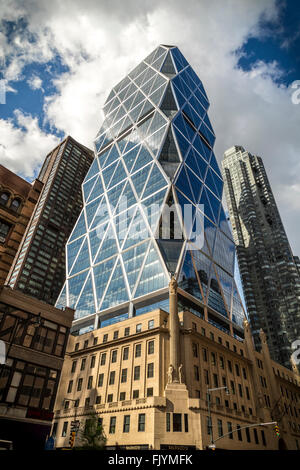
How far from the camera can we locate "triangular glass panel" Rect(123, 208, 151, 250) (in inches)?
3607

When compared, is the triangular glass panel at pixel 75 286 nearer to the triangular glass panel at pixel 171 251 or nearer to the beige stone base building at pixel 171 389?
the beige stone base building at pixel 171 389

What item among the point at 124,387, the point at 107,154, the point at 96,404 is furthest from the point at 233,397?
the point at 107,154

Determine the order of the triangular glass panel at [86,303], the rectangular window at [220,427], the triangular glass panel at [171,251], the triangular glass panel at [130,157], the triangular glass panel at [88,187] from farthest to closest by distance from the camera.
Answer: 1. the triangular glass panel at [88,187]
2. the triangular glass panel at [130,157]
3. the triangular glass panel at [86,303]
4. the triangular glass panel at [171,251]
5. the rectangular window at [220,427]

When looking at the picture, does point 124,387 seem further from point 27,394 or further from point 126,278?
point 126,278

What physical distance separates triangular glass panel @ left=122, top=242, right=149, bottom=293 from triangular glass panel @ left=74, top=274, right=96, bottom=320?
15125 mm

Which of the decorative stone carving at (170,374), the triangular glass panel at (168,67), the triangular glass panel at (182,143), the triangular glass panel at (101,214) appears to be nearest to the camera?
the decorative stone carving at (170,374)

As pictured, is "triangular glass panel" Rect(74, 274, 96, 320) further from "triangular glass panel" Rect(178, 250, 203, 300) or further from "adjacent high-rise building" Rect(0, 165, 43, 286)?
"adjacent high-rise building" Rect(0, 165, 43, 286)

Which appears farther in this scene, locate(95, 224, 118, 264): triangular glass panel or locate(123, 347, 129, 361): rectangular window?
locate(95, 224, 118, 264): triangular glass panel

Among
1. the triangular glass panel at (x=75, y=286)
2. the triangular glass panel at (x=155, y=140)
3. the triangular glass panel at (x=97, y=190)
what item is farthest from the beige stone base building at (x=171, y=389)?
the triangular glass panel at (x=97, y=190)

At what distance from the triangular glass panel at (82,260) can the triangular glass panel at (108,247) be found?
6.13m

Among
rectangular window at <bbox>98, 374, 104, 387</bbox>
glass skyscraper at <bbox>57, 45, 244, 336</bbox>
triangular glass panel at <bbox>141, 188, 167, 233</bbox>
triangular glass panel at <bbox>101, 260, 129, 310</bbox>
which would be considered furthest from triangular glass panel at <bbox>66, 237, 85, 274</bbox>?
rectangular window at <bbox>98, 374, 104, 387</bbox>

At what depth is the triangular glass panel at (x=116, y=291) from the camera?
277 feet

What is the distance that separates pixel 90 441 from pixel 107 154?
11972 centimetres

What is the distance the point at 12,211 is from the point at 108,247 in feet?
264
